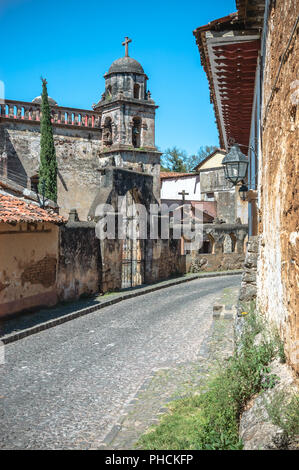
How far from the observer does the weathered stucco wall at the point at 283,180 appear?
151 inches

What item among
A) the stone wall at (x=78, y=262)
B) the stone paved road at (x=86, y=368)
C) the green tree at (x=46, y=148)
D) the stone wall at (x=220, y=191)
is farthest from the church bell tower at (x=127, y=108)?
the stone paved road at (x=86, y=368)

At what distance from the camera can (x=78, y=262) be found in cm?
1484

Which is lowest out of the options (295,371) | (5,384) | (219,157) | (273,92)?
(5,384)

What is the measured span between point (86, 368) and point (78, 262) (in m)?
7.28

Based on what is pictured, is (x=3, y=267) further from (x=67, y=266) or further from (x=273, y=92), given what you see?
(x=273, y=92)

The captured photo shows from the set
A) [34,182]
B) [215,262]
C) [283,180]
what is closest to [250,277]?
[283,180]

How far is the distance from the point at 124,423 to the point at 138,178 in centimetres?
1454

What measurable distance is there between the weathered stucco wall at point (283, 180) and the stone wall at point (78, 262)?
355 inches

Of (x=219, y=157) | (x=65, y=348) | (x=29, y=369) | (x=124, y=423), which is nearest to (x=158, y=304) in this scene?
(x=65, y=348)

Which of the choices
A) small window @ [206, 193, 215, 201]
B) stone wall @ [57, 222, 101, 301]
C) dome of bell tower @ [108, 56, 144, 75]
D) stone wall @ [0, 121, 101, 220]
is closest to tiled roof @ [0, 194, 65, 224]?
stone wall @ [57, 222, 101, 301]

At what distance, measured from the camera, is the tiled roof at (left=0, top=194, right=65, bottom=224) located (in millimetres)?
10672

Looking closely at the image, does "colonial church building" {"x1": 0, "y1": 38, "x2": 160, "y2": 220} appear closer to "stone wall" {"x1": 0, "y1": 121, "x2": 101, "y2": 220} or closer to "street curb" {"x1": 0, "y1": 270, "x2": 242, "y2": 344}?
"stone wall" {"x1": 0, "y1": 121, "x2": 101, "y2": 220}

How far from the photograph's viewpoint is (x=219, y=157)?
4175cm

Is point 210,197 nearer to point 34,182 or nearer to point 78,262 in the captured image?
point 34,182
